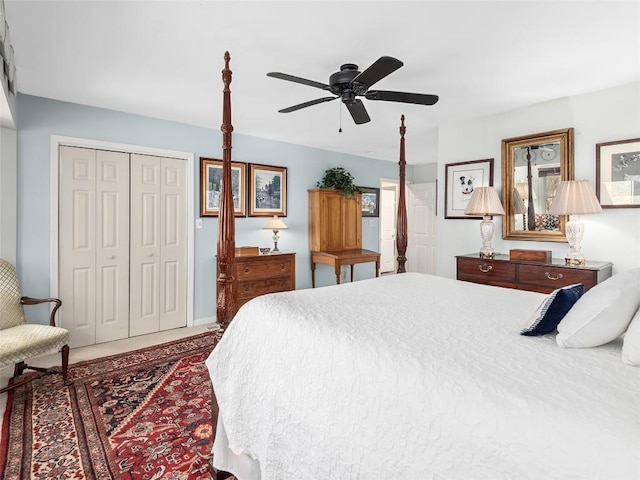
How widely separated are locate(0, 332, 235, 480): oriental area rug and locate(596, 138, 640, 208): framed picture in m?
3.23

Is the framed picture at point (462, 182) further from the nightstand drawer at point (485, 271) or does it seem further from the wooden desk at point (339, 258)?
the wooden desk at point (339, 258)

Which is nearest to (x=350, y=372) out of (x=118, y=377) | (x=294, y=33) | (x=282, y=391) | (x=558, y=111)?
(x=282, y=391)

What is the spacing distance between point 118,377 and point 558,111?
4.38 meters

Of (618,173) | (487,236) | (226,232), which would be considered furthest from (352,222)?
(226,232)

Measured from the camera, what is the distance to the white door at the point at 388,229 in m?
7.44

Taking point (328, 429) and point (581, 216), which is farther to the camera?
point (581, 216)

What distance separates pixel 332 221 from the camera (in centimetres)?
527

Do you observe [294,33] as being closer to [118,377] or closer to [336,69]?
[336,69]

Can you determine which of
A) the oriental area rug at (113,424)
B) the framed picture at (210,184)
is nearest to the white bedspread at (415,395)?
the oriental area rug at (113,424)

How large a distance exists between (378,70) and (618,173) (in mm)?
2333

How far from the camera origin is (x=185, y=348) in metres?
3.52

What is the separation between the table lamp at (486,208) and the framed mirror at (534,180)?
24cm

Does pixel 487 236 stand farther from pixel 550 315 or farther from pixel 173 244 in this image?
pixel 173 244

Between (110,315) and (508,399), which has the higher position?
(508,399)
